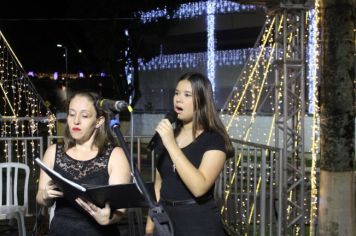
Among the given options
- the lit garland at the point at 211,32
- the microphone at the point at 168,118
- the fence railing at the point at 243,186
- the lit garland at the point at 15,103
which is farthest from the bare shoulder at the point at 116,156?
the lit garland at the point at 211,32

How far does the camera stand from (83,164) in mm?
2826

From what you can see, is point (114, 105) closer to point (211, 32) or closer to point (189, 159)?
point (189, 159)

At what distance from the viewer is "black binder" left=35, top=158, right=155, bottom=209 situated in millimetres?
2297

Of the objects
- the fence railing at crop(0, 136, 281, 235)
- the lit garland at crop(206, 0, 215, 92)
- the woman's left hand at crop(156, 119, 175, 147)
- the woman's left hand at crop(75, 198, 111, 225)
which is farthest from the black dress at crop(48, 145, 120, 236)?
the lit garland at crop(206, 0, 215, 92)

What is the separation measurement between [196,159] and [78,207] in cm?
71

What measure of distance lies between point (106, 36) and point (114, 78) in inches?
A: 76.6

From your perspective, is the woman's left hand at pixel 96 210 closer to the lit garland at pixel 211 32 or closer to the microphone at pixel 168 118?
the microphone at pixel 168 118

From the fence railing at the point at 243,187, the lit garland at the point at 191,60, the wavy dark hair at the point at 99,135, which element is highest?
the lit garland at the point at 191,60

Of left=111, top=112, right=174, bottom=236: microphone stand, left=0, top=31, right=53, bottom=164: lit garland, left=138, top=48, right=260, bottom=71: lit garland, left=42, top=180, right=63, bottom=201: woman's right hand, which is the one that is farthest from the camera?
left=138, top=48, right=260, bottom=71: lit garland

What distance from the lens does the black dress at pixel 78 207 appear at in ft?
9.06

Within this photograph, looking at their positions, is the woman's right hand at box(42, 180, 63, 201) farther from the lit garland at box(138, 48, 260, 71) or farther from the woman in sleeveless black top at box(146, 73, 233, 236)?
the lit garland at box(138, 48, 260, 71)

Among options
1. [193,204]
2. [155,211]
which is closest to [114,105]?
[155,211]

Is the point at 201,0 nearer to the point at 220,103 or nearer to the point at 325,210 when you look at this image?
the point at 220,103

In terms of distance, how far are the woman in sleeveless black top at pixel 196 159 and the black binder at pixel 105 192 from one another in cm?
36
